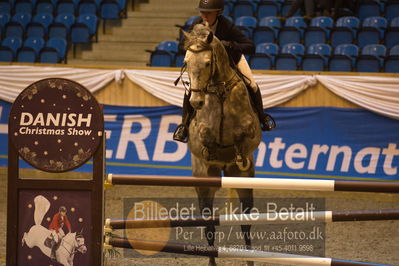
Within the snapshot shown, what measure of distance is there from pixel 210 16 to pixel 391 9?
7.41 meters

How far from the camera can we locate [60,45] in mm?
13094

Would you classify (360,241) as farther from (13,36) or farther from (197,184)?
(13,36)

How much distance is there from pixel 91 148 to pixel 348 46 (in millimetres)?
7697

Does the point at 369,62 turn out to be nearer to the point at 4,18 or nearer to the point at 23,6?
the point at 4,18

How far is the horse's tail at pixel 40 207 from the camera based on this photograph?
14.1ft

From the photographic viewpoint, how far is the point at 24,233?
4316mm

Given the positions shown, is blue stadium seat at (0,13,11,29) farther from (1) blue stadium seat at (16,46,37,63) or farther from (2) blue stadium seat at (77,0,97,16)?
(1) blue stadium seat at (16,46,37,63)

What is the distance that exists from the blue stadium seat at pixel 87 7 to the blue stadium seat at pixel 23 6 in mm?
1072

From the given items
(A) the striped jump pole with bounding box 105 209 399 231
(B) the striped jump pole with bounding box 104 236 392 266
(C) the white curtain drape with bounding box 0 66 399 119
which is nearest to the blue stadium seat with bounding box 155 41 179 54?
(C) the white curtain drape with bounding box 0 66 399 119

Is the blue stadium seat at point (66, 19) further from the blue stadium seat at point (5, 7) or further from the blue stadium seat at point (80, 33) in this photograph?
the blue stadium seat at point (5, 7)

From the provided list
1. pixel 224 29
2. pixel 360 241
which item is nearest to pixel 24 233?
pixel 224 29

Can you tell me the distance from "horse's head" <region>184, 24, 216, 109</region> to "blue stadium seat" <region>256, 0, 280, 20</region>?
8133 millimetres

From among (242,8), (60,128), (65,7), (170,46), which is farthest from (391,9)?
(60,128)

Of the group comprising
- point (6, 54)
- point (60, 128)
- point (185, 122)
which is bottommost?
point (185, 122)
